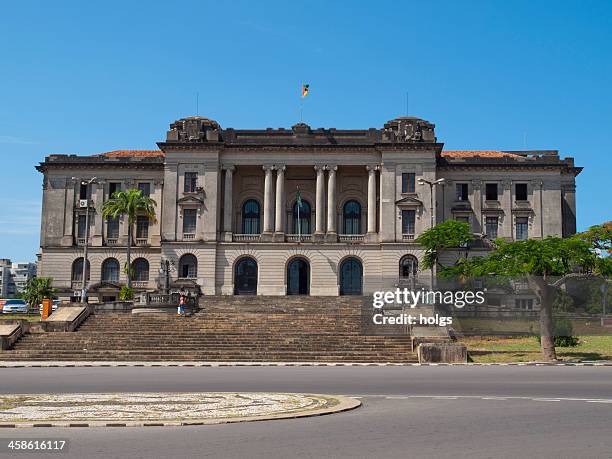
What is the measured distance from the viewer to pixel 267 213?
6756cm

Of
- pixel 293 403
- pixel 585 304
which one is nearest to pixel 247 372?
pixel 293 403

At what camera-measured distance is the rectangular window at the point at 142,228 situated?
7094 centimetres

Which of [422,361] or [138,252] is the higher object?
[138,252]

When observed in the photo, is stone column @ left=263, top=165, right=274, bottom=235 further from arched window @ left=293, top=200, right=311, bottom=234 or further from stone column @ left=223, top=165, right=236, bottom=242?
arched window @ left=293, top=200, right=311, bottom=234

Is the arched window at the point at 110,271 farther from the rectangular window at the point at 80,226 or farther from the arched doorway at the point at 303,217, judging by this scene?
the arched doorway at the point at 303,217

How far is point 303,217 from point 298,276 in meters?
6.29

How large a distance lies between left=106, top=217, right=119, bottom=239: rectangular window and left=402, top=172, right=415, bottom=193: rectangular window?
86.7ft

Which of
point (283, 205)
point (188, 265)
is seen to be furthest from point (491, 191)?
point (188, 265)

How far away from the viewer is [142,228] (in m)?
71.1

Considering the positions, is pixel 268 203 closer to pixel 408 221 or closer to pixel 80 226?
pixel 408 221

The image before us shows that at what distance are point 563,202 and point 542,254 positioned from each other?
4021 cm

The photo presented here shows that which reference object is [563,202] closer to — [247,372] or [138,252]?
[138,252]

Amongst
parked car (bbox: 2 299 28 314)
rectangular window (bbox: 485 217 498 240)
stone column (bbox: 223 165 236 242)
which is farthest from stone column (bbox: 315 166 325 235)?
parked car (bbox: 2 299 28 314)
